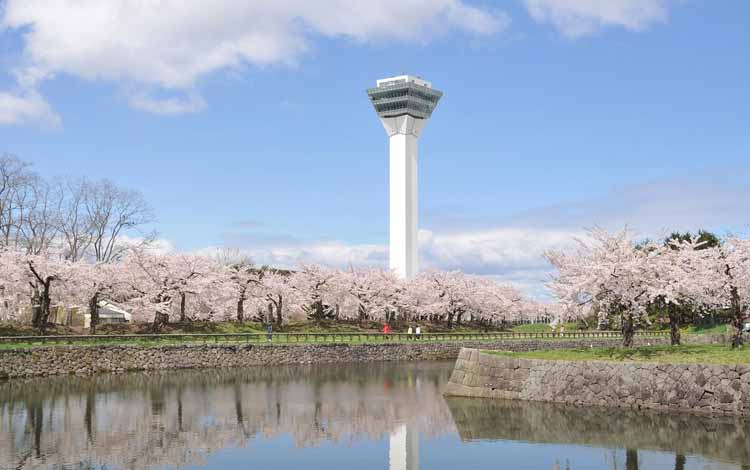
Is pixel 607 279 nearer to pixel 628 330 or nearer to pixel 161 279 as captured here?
pixel 628 330

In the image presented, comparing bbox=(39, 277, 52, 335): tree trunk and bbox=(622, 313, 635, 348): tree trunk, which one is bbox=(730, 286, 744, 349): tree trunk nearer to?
bbox=(622, 313, 635, 348): tree trunk

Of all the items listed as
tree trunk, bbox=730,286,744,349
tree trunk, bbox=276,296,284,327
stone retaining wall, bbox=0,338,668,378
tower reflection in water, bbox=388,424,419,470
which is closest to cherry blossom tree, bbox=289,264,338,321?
tree trunk, bbox=276,296,284,327

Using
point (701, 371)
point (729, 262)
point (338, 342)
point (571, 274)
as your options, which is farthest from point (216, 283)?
point (701, 371)

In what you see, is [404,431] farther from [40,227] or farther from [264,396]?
[40,227]

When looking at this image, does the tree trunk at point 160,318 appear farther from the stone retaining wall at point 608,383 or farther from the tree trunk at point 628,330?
the tree trunk at point 628,330

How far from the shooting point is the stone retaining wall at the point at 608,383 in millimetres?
22359

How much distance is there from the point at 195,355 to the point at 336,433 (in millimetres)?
24911

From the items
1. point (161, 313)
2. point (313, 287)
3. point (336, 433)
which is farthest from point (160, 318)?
point (336, 433)

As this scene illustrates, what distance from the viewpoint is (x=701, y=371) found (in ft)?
74.7

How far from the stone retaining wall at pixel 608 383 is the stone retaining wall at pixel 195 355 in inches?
785

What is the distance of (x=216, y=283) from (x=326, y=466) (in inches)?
1735

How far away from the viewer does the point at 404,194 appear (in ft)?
367

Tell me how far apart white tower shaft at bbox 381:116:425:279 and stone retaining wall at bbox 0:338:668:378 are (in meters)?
52.5

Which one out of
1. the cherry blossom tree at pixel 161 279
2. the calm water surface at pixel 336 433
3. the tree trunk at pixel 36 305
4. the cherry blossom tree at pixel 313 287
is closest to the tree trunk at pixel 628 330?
the calm water surface at pixel 336 433
